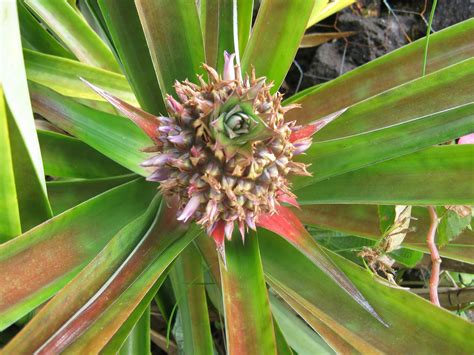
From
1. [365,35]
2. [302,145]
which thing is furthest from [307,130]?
[365,35]

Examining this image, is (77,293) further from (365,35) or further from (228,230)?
(365,35)

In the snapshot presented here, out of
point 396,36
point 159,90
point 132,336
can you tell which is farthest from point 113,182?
point 396,36

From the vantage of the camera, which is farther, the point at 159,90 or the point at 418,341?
the point at 159,90

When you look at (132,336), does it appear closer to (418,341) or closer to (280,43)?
(418,341)

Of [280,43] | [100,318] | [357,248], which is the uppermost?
[280,43]

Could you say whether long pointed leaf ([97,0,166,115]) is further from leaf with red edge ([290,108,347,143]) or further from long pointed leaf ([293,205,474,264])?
long pointed leaf ([293,205,474,264])

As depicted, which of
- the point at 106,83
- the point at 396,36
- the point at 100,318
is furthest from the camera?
the point at 396,36

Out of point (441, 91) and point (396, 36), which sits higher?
point (396, 36)
